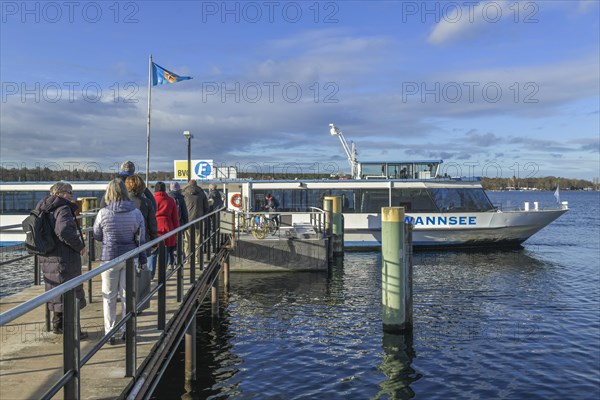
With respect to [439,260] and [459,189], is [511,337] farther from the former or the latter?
[459,189]

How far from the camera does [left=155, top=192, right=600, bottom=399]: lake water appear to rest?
8.65 metres

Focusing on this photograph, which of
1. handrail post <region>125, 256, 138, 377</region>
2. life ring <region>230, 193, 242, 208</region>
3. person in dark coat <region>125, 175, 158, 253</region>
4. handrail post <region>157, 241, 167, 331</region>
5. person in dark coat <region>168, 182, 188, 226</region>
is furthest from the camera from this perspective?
life ring <region>230, 193, 242, 208</region>

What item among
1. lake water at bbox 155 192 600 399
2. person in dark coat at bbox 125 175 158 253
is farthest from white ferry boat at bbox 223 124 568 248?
person in dark coat at bbox 125 175 158 253

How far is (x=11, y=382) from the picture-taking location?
14.3ft

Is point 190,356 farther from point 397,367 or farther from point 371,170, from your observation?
point 371,170

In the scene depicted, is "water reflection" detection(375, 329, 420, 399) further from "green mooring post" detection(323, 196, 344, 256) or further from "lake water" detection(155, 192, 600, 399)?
"green mooring post" detection(323, 196, 344, 256)

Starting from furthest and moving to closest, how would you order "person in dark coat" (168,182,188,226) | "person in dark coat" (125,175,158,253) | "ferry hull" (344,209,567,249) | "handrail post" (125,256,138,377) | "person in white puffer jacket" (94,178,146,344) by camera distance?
1. "ferry hull" (344,209,567,249)
2. "person in dark coat" (168,182,188,226)
3. "person in dark coat" (125,175,158,253)
4. "person in white puffer jacket" (94,178,146,344)
5. "handrail post" (125,256,138,377)

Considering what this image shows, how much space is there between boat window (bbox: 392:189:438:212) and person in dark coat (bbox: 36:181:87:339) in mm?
20983

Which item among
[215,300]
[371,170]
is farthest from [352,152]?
[215,300]

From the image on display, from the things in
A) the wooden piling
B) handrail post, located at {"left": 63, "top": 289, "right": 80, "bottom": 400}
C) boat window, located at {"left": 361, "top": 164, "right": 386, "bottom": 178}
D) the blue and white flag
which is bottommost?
the wooden piling

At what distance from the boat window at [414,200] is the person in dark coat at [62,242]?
68.8 ft

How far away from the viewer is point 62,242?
5559mm

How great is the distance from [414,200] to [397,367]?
658 inches

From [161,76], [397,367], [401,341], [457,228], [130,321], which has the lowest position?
[397,367]
